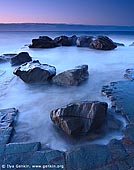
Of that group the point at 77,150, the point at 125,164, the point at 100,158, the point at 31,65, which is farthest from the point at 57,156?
the point at 31,65

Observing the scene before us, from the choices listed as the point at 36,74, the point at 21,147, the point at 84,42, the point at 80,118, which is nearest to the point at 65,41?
the point at 84,42

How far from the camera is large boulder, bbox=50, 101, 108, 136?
2.60m

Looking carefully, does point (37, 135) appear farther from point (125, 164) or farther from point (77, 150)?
point (125, 164)

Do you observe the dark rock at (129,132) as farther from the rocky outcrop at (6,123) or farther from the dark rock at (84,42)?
the dark rock at (84,42)

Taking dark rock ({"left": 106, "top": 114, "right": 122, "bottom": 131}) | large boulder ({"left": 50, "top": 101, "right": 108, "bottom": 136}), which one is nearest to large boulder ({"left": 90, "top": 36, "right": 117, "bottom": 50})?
dark rock ({"left": 106, "top": 114, "right": 122, "bottom": 131})

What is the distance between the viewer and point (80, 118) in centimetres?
267

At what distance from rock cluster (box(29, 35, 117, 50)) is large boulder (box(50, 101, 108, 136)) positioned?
7.35 m

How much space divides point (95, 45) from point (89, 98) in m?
6.59

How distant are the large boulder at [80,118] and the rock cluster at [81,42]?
24.1 feet

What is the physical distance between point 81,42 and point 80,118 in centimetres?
869

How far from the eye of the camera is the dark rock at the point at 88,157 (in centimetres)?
207

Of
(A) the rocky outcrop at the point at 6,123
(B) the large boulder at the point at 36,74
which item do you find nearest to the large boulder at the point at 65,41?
(B) the large boulder at the point at 36,74

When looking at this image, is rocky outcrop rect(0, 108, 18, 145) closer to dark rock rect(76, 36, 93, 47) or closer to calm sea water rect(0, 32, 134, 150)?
calm sea water rect(0, 32, 134, 150)

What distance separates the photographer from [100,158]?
7.05 feet
